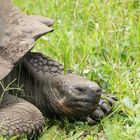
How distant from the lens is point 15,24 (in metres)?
3.57

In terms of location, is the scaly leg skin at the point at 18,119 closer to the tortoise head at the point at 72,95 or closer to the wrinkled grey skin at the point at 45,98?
the wrinkled grey skin at the point at 45,98

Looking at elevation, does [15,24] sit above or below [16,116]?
above

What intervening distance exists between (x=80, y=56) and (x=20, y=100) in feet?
2.85

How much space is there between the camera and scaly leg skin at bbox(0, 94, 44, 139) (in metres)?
3.13

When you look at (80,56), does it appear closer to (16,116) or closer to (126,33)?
(126,33)

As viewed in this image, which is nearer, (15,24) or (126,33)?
(15,24)

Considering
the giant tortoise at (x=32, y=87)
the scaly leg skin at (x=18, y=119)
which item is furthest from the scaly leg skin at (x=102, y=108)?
the scaly leg skin at (x=18, y=119)

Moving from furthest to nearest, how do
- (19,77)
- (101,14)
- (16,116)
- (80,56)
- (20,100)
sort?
(101,14) → (80,56) → (19,77) → (20,100) → (16,116)

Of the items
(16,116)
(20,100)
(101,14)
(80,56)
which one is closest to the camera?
(16,116)

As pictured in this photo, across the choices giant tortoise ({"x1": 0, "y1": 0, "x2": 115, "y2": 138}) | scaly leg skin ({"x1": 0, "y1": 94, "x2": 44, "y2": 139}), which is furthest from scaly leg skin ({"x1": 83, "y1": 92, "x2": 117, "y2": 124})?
scaly leg skin ({"x1": 0, "y1": 94, "x2": 44, "y2": 139})

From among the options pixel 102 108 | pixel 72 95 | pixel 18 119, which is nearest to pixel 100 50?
pixel 102 108

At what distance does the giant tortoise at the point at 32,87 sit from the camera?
10.8 feet

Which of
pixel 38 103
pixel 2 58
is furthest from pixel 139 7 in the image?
pixel 2 58

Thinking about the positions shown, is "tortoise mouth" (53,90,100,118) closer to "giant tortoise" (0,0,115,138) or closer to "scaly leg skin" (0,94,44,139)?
"giant tortoise" (0,0,115,138)
